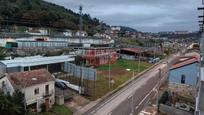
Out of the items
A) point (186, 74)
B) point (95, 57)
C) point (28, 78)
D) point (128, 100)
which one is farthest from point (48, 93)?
point (95, 57)

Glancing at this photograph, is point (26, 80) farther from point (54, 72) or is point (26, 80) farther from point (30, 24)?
point (30, 24)

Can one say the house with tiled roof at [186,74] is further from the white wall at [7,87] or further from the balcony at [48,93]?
the white wall at [7,87]

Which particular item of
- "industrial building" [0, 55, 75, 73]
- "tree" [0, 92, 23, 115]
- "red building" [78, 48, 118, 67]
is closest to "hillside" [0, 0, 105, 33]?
"red building" [78, 48, 118, 67]

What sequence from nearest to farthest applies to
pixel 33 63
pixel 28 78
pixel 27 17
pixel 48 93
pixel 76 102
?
pixel 28 78, pixel 48 93, pixel 76 102, pixel 33 63, pixel 27 17

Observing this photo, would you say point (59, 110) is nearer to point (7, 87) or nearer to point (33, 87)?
point (33, 87)

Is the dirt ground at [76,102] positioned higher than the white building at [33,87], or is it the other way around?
the white building at [33,87]

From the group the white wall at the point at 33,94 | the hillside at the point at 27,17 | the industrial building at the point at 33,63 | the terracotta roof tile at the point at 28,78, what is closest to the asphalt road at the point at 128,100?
the white wall at the point at 33,94

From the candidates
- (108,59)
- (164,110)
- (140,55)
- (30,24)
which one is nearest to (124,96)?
(164,110)
